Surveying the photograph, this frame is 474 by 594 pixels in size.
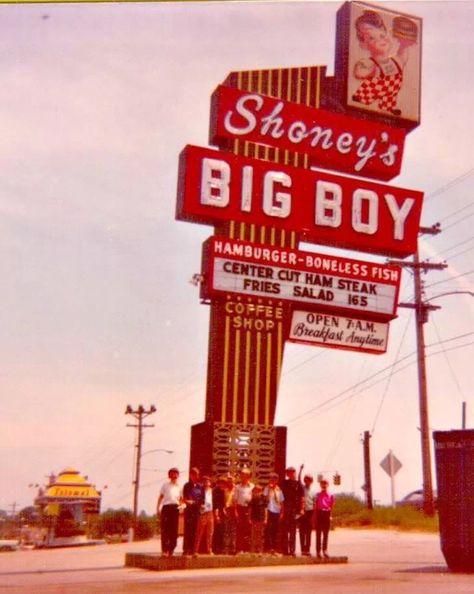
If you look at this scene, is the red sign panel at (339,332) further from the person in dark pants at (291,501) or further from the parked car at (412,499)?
the parked car at (412,499)

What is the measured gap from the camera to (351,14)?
2089 centimetres

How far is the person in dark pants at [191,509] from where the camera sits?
14.3 meters

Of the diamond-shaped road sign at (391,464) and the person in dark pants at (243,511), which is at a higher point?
the diamond-shaped road sign at (391,464)

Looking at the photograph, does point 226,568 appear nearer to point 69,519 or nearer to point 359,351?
point 359,351

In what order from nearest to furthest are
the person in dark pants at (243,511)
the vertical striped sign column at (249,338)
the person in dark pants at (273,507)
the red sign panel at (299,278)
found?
1. the person in dark pants at (273,507)
2. the person in dark pants at (243,511)
3. the vertical striped sign column at (249,338)
4. the red sign panel at (299,278)

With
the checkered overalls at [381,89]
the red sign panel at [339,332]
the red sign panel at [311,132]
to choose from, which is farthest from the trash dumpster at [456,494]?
the checkered overalls at [381,89]

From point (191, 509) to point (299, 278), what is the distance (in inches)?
248

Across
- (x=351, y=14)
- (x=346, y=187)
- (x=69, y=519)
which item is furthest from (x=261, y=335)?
(x=69, y=519)

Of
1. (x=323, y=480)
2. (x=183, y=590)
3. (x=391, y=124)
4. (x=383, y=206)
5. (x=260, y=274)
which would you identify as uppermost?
(x=391, y=124)

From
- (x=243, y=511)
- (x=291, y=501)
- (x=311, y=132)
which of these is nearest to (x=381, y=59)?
(x=311, y=132)

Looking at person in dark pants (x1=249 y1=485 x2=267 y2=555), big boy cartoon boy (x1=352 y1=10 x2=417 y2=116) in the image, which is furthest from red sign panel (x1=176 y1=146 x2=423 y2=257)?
person in dark pants (x1=249 y1=485 x2=267 y2=555)

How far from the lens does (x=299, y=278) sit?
1875 cm

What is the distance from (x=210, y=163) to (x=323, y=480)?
700 centimetres

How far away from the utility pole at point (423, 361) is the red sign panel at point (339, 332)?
13301 mm
